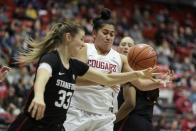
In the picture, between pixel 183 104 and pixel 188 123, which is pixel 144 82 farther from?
pixel 183 104

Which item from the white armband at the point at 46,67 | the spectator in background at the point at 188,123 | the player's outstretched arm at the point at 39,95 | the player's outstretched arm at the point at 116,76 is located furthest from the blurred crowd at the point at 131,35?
the player's outstretched arm at the point at 39,95

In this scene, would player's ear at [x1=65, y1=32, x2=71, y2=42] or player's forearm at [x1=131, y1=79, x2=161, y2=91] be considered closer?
player's ear at [x1=65, y1=32, x2=71, y2=42]

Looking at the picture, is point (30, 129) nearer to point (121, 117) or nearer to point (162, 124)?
point (121, 117)

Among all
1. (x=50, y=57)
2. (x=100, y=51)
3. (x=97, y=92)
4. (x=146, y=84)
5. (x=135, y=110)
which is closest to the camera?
(x=50, y=57)

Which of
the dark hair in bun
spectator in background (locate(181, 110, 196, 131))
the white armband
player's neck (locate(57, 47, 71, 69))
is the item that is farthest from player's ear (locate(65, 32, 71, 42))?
spectator in background (locate(181, 110, 196, 131))

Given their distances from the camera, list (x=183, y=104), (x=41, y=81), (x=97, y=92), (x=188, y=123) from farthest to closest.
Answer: (x=183, y=104) < (x=188, y=123) < (x=97, y=92) < (x=41, y=81)

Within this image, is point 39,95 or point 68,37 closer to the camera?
point 39,95

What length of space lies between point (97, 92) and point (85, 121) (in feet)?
1.18

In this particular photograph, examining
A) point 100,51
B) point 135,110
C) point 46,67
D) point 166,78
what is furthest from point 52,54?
Answer: point 135,110

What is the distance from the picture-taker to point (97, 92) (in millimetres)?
4078

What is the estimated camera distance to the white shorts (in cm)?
398

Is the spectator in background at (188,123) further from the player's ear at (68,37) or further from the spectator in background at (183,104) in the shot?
the player's ear at (68,37)

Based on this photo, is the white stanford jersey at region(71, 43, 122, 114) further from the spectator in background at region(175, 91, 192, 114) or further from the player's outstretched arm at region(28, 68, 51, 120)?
the spectator in background at region(175, 91, 192, 114)

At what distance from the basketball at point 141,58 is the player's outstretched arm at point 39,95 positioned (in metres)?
1.76
